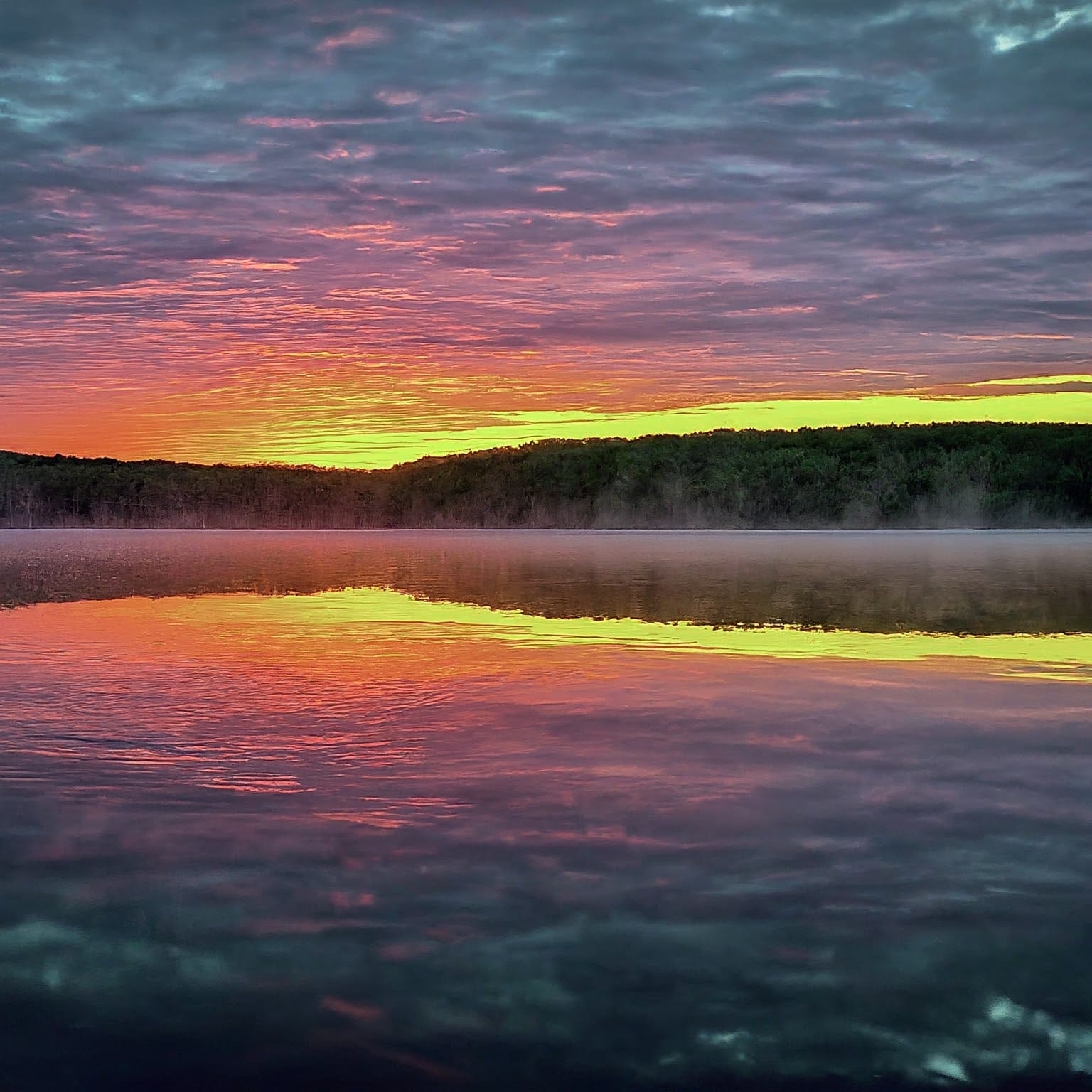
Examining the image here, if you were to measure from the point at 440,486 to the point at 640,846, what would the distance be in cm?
8939

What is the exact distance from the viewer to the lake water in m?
2.92

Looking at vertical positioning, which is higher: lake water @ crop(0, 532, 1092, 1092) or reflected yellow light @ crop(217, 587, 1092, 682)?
reflected yellow light @ crop(217, 587, 1092, 682)

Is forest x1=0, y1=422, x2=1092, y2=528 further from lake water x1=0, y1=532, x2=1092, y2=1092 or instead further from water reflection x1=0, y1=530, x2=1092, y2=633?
lake water x1=0, y1=532, x2=1092, y2=1092

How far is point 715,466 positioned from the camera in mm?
86812

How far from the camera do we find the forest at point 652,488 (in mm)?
67875

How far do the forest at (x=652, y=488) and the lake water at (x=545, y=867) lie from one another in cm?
5388

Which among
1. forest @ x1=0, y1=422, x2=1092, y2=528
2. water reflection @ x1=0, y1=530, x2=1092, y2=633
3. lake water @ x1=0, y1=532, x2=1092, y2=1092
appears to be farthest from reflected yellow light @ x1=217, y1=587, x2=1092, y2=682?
forest @ x1=0, y1=422, x2=1092, y2=528

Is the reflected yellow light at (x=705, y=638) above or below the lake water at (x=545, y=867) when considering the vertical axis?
above

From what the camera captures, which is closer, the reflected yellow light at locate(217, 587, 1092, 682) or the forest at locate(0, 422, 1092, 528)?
the reflected yellow light at locate(217, 587, 1092, 682)

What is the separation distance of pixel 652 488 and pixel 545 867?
77.1 meters

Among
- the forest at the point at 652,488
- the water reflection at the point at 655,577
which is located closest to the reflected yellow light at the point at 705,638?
the water reflection at the point at 655,577

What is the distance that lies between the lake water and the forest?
177 feet

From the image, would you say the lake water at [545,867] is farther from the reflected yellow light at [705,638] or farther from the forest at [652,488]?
the forest at [652,488]

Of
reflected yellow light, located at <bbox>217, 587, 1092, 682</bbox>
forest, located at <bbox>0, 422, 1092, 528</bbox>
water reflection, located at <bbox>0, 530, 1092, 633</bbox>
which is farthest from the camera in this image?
forest, located at <bbox>0, 422, 1092, 528</bbox>
